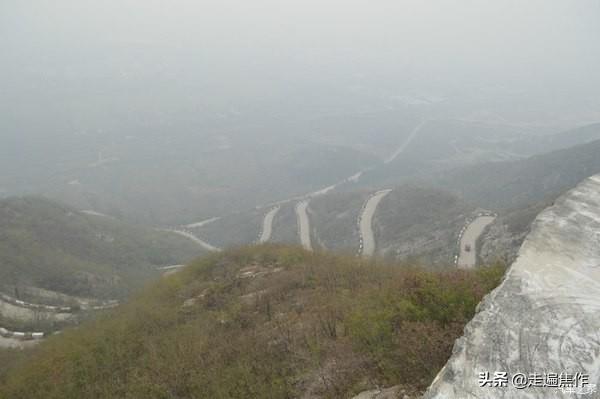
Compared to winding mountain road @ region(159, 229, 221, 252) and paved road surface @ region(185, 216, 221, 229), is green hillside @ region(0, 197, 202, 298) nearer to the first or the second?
winding mountain road @ region(159, 229, 221, 252)

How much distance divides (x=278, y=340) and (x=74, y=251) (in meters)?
51.0

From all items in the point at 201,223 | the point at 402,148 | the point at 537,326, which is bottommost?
the point at 201,223

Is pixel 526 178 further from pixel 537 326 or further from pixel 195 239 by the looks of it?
pixel 537 326

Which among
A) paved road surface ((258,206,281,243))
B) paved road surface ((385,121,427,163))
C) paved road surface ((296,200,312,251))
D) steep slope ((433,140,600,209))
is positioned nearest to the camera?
paved road surface ((296,200,312,251))

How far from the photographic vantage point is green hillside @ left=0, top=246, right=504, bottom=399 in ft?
29.5

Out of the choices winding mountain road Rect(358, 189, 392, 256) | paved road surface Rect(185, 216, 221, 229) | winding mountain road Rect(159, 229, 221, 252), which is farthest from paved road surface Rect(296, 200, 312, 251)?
paved road surface Rect(185, 216, 221, 229)

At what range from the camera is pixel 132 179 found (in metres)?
138

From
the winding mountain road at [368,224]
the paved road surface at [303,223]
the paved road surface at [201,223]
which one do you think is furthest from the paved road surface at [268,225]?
the paved road surface at [201,223]

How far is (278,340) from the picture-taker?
1231 cm

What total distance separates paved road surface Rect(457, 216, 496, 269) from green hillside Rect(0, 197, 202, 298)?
117 ft

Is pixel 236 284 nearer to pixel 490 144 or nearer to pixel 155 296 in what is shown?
pixel 155 296

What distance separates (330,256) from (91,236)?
4986cm

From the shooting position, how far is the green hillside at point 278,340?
898 centimetres

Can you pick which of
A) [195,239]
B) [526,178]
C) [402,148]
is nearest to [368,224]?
[195,239]
